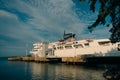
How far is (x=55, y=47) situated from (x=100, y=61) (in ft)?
141

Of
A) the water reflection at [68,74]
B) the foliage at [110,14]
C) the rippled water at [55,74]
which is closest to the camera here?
the foliage at [110,14]

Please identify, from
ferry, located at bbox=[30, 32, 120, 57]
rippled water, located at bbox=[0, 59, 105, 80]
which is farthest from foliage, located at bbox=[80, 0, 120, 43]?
ferry, located at bbox=[30, 32, 120, 57]

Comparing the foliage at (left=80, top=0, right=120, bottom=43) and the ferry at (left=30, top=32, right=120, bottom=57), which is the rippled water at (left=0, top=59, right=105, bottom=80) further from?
the foliage at (left=80, top=0, right=120, bottom=43)

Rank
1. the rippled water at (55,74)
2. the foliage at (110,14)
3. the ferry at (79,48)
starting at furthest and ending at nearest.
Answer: the ferry at (79,48) < the rippled water at (55,74) < the foliage at (110,14)

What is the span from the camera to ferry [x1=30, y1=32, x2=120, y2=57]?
71787 mm

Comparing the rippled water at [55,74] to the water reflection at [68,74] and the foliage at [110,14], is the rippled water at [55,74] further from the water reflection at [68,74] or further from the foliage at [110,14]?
the foliage at [110,14]

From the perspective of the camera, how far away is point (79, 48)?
87188mm

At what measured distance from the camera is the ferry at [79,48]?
7179cm

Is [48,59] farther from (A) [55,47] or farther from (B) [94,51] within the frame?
(B) [94,51]

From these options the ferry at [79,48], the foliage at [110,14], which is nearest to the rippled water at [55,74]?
the ferry at [79,48]

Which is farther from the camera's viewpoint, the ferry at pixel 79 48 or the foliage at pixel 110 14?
the ferry at pixel 79 48

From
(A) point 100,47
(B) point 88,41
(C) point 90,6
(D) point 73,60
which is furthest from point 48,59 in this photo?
(C) point 90,6

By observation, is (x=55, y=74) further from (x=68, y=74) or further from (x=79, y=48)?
(x=79, y=48)

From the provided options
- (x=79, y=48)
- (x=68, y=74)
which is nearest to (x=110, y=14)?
(x=68, y=74)
